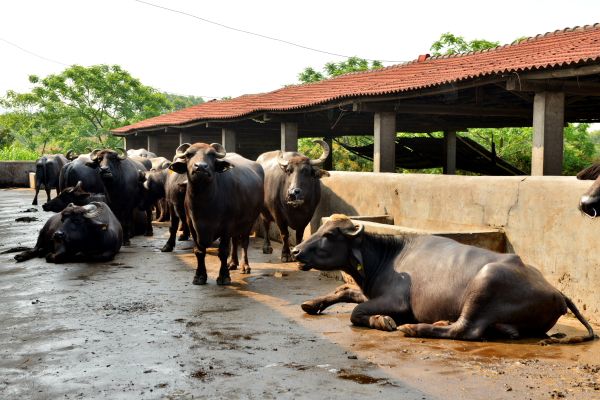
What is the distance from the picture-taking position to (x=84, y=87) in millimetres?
51094

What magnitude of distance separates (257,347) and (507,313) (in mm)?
2058

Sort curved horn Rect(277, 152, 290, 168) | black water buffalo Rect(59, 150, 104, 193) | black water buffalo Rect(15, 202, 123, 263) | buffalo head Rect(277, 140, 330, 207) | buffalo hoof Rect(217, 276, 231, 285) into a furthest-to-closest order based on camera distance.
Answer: black water buffalo Rect(59, 150, 104, 193), curved horn Rect(277, 152, 290, 168), buffalo head Rect(277, 140, 330, 207), black water buffalo Rect(15, 202, 123, 263), buffalo hoof Rect(217, 276, 231, 285)

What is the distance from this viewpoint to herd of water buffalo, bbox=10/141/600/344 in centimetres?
564

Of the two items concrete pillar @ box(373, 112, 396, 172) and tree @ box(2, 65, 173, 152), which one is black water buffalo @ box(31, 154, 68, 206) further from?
tree @ box(2, 65, 173, 152)

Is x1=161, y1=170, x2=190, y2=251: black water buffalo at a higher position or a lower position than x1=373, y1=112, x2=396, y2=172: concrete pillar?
lower

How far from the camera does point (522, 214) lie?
24.3 feet

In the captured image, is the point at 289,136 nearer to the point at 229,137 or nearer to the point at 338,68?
the point at 229,137

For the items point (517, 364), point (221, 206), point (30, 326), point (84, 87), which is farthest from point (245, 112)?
point (84, 87)

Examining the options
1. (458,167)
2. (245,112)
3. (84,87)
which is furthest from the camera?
(84,87)

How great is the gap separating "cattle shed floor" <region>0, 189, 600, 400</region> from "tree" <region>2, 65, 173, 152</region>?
144ft

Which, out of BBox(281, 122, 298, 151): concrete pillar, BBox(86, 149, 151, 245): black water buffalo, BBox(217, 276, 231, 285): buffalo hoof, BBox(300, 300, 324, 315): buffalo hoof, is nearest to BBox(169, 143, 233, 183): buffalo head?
BBox(217, 276, 231, 285): buffalo hoof

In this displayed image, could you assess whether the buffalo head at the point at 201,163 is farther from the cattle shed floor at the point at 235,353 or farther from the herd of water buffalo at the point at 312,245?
the cattle shed floor at the point at 235,353

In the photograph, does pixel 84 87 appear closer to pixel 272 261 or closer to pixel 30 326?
pixel 272 261

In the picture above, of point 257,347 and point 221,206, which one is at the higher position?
point 221,206
